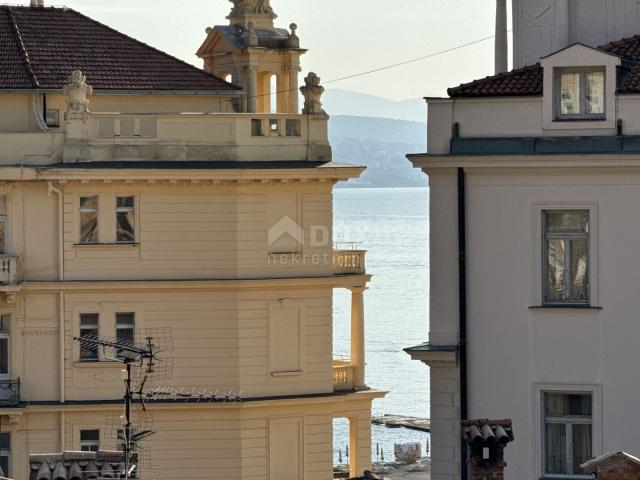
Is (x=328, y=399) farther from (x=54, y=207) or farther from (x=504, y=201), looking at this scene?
(x=504, y=201)

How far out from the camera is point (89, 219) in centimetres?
5725

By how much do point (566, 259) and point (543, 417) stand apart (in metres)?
2.12

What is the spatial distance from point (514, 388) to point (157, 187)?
2053 centimetres

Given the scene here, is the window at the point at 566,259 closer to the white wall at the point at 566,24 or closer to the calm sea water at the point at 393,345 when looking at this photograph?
the white wall at the point at 566,24

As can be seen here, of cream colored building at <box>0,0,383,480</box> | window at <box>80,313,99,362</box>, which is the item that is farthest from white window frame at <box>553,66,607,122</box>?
window at <box>80,313,99,362</box>

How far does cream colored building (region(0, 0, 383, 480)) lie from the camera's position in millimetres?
56781

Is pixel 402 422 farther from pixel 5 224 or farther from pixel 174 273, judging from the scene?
pixel 5 224

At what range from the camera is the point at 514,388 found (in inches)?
1478

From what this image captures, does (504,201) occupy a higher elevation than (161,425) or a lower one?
higher

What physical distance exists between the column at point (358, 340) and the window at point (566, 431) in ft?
74.1

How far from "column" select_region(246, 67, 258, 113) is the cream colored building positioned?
321 cm

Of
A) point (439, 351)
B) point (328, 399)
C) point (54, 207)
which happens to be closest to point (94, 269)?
point (54, 207)
